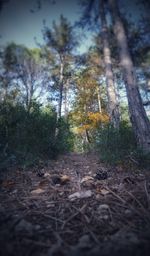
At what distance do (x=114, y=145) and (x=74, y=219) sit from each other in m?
3.20

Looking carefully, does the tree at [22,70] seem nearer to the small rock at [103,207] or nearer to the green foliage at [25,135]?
the green foliage at [25,135]

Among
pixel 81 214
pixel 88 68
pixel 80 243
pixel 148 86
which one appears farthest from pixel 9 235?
pixel 88 68

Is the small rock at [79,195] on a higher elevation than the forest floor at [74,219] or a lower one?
higher

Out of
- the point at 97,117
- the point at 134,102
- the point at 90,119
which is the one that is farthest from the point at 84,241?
the point at 90,119

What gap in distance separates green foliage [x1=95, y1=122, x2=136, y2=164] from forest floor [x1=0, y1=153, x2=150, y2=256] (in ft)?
4.65

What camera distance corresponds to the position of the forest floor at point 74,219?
3.59ft

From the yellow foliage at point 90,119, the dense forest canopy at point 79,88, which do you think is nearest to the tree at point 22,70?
the dense forest canopy at point 79,88

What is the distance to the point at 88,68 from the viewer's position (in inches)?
569

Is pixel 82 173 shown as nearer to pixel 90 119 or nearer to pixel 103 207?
→ pixel 103 207

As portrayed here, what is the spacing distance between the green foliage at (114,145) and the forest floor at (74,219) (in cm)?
142

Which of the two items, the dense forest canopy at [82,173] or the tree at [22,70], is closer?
the dense forest canopy at [82,173]

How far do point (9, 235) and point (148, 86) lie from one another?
A: 11.2 m

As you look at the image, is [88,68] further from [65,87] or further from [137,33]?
[137,33]

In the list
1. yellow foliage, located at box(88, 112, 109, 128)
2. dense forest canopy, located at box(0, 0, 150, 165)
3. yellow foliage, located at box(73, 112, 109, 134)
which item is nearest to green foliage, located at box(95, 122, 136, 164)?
dense forest canopy, located at box(0, 0, 150, 165)
